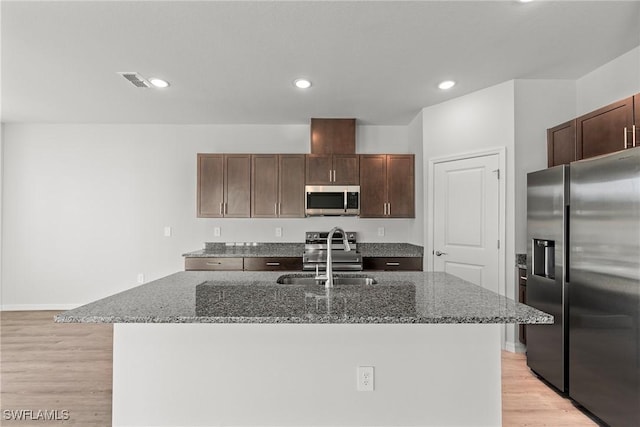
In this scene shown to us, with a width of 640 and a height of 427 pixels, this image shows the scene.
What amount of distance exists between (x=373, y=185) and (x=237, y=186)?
1.69 metres

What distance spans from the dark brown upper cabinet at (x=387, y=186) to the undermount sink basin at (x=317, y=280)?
207cm

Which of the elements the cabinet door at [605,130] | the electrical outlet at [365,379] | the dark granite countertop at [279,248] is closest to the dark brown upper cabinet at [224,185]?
the dark granite countertop at [279,248]

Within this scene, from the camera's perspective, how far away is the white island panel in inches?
64.3

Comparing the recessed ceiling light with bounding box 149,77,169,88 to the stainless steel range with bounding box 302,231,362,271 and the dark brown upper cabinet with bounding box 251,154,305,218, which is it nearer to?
the dark brown upper cabinet with bounding box 251,154,305,218

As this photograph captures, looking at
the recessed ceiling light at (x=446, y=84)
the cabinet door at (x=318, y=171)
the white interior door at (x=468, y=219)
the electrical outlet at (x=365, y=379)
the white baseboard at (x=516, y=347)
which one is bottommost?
the white baseboard at (x=516, y=347)

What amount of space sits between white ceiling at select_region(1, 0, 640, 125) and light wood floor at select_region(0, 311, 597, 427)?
2.56 meters

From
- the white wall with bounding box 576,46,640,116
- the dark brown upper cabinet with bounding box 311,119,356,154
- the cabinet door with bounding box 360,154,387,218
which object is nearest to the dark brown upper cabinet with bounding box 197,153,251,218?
the dark brown upper cabinet with bounding box 311,119,356,154

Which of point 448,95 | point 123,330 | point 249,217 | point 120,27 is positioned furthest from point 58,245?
point 448,95

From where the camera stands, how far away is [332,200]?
13.8 feet

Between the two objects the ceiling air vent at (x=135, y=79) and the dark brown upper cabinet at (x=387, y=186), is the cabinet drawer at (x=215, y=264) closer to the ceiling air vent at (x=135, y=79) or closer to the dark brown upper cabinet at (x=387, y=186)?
the dark brown upper cabinet at (x=387, y=186)

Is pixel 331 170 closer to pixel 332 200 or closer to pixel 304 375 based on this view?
pixel 332 200

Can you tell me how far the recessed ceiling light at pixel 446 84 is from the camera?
3258 mm

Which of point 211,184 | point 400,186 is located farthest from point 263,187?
point 400,186

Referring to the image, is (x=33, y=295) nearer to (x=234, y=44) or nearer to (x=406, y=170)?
(x=234, y=44)
